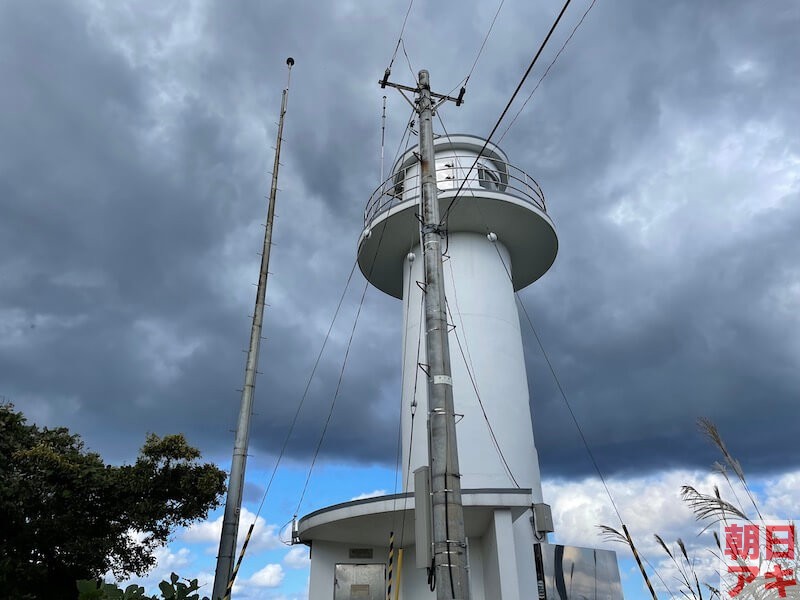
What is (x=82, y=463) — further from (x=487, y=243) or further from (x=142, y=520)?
(x=487, y=243)

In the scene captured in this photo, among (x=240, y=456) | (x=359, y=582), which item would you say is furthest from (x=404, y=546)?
(x=240, y=456)

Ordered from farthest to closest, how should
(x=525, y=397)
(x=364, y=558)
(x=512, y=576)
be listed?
(x=525, y=397), (x=364, y=558), (x=512, y=576)

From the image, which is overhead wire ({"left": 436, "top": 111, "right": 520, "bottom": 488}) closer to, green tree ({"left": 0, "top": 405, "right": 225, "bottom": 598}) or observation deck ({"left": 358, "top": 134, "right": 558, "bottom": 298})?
observation deck ({"left": 358, "top": 134, "right": 558, "bottom": 298})

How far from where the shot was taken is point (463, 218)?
15.5 m

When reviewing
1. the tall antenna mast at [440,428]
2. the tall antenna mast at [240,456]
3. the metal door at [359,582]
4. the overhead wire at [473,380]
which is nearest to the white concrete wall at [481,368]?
the overhead wire at [473,380]

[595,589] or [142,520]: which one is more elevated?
[142,520]

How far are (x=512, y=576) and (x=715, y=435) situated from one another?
7649 millimetres

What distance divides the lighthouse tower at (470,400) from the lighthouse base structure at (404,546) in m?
0.02

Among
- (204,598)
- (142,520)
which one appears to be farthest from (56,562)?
(204,598)

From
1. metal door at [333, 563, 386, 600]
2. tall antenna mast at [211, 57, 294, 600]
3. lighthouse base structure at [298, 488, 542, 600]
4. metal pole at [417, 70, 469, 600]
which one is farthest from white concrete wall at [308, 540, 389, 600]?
metal pole at [417, 70, 469, 600]

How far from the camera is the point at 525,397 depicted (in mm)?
14516

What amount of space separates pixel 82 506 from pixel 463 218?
11127mm

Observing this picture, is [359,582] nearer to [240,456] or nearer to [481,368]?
[240,456]

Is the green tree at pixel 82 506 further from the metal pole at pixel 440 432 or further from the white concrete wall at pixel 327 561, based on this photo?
the metal pole at pixel 440 432
